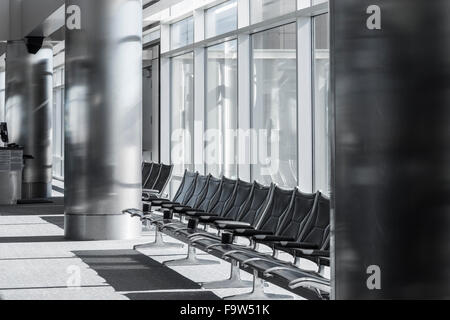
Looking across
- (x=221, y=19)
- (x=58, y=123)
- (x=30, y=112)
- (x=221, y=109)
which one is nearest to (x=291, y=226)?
(x=221, y=109)

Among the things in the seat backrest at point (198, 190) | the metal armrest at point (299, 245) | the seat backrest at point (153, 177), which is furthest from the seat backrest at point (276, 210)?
the seat backrest at point (153, 177)

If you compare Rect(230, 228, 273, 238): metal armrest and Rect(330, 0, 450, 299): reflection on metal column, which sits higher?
Rect(330, 0, 450, 299): reflection on metal column

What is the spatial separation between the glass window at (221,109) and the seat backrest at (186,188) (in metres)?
3.80

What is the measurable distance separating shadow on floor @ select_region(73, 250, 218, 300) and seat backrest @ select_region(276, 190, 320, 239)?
817 mm

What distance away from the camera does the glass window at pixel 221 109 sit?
14.4 meters

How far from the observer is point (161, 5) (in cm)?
1481

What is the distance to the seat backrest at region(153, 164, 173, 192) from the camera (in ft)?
38.4

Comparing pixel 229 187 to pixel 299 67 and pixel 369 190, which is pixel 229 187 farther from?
pixel 369 190

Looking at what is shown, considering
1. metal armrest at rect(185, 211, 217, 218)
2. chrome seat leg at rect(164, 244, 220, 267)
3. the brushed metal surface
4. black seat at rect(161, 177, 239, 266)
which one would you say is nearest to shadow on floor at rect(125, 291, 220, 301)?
black seat at rect(161, 177, 239, 266)

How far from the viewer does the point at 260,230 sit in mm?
7035

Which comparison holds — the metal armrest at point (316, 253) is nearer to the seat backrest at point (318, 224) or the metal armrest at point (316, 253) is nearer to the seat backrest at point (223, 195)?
the seat backrest at point (318, 224)

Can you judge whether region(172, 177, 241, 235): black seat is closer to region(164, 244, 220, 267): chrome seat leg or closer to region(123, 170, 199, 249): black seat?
Answer: region(164, 244, 220, 267): chrome seat leg

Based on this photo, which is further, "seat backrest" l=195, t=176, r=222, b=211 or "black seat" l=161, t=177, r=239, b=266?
A: "seat backrest" l=195, t=176, r=222, b=211

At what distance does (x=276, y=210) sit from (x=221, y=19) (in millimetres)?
7993
